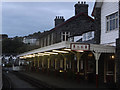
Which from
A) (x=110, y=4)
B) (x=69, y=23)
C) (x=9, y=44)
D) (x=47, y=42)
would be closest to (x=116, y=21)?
(x=110, y=4)

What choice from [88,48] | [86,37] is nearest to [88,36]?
[86,37]

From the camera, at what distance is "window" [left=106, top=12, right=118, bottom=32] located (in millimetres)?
15461

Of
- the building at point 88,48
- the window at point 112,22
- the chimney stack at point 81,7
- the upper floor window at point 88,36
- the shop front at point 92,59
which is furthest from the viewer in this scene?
the chimney stack at point 81,7

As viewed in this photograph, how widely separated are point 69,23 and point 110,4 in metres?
14.0

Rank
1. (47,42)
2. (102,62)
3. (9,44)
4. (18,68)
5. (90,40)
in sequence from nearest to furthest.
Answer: (102,62) < (90,40) < (47,42) < (18,68) < (9,44)

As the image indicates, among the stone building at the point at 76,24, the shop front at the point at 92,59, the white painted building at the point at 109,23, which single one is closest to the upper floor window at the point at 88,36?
the shop front at the point at 92,59

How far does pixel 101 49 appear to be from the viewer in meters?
13.8

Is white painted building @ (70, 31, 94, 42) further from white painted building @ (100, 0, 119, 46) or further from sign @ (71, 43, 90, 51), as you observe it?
sign @ (71, 43, 90, 51)

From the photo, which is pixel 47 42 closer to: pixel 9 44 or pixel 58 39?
pixel 58 39

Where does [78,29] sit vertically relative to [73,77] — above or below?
above

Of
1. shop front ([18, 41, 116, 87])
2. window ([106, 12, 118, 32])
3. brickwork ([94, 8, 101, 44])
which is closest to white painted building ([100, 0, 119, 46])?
window ([106, 12, 118, 32])

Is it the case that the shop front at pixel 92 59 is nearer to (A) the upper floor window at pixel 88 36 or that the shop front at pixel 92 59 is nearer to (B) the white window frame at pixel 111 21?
(B) the white window frame at pixel 111 21

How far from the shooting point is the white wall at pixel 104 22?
15.3 m

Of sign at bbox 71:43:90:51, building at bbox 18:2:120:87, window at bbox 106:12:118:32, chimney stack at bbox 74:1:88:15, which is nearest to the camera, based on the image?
sign at bbox 71:43:90:51
